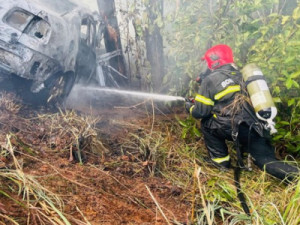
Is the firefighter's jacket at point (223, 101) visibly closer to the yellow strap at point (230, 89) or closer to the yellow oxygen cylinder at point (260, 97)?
the yellow strap at point (230, 89)

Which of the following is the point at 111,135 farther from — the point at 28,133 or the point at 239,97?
the point at 239,97

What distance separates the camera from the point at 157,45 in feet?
19.7

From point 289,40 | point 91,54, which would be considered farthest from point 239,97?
point 91,54

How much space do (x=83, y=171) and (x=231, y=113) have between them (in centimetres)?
181

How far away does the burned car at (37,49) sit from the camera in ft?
12.0

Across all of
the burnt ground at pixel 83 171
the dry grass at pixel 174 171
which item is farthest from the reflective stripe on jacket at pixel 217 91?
the burnt ground at pixel 83 171

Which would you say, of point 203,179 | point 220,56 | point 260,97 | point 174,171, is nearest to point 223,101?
point 260,97

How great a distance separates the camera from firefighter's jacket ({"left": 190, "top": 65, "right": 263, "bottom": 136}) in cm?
316

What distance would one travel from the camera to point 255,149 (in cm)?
327

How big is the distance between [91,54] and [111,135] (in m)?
2.43

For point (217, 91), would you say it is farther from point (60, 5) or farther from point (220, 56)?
point (60, 5)

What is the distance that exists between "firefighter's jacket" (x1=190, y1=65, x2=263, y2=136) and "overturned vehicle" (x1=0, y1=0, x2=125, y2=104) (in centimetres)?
231

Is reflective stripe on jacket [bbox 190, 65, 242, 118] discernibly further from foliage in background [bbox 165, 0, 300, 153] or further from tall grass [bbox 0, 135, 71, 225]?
tall grass [bbox 0, 135, 71, 225]

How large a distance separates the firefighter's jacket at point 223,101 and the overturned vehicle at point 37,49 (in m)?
2.31
